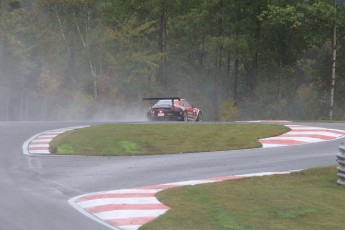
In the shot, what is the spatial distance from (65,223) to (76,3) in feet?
155

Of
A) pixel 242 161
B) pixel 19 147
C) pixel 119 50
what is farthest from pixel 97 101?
pixel 242 161

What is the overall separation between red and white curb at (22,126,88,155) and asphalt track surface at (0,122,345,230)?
301 millimetres

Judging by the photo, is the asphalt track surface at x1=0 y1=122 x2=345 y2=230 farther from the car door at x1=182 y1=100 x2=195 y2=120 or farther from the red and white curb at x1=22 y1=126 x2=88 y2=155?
the car door at x1=182 y1=100 x2=195 y2=120

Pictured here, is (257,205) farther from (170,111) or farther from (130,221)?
(170,111)

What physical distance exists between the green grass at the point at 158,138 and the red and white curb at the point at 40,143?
0.27 metres

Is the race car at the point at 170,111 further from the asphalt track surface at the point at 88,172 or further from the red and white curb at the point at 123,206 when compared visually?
the red and white curb at the point at 123,206

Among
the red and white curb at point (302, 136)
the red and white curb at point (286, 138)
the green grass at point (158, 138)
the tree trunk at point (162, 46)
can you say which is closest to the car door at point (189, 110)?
the green grass at point (158, 138)

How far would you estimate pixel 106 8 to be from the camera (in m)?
54.4

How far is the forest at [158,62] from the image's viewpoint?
46625mm

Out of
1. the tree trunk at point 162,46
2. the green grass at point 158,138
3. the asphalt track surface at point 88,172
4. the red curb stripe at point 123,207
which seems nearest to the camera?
the asphalt track surface at point 88,172

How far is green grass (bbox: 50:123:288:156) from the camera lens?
17531mm

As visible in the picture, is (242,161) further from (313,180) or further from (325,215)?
(325,215)

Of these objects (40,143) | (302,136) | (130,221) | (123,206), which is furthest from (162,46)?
(130,221)

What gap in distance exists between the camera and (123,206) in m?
9.50
